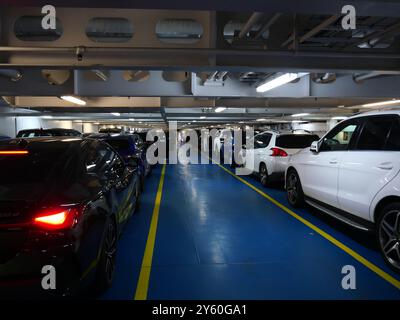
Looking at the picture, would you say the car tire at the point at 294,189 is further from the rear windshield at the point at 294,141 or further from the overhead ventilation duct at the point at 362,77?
the overhead ventilation duct at the point at 362,77

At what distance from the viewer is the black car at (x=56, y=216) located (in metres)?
2.38

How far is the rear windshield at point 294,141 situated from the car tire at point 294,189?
1.76m

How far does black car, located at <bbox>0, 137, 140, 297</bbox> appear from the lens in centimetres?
238

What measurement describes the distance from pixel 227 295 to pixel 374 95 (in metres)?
8.44

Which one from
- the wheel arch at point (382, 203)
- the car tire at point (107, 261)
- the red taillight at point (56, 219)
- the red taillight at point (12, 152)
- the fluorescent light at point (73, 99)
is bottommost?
the car tire at point (107, 261)

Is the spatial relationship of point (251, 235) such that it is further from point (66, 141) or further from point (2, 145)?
point (2, 145)

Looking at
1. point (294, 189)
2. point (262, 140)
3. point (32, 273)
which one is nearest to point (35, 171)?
point (32, 273)

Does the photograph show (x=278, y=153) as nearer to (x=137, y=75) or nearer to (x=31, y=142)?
(x=137, y=75)

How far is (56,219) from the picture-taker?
8.12 ft

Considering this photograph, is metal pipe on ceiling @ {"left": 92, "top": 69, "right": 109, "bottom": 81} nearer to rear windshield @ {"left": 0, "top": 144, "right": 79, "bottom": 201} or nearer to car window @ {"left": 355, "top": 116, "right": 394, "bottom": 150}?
rear windshield @ {"left": 0, "top": 144, "right": 79, "bottom": 201}

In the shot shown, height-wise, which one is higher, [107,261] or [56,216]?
[56,216]

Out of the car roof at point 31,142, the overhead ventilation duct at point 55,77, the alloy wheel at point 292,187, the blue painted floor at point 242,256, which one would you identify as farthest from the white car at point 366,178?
the overhead ventilation duct at point 55,77

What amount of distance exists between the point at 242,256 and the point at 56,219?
105 inches
